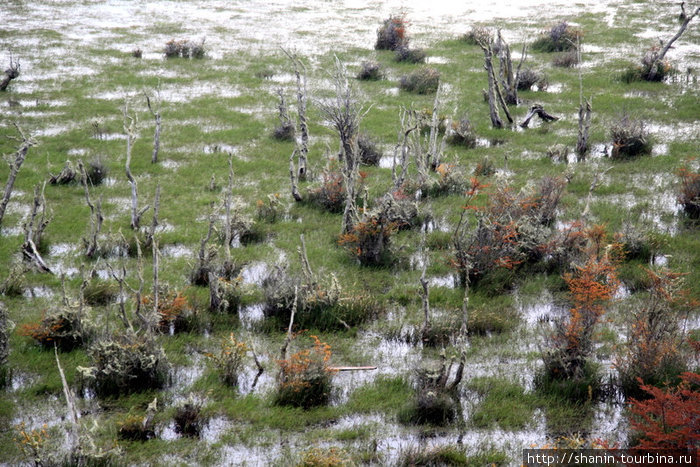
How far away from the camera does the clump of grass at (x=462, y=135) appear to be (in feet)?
50.2

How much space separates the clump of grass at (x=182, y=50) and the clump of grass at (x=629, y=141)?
1523 cm

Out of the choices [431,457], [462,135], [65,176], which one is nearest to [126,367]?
[431,457]

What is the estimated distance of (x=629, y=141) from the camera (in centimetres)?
1429

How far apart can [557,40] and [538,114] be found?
28.0ft

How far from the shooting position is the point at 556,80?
20.3 m

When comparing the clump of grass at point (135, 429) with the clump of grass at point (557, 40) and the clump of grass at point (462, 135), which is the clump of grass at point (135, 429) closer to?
the clump of grass at point (462, 135)

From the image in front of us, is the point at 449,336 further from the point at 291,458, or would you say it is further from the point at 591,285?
the point at 291,458

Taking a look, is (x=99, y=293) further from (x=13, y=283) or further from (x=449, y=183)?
(x=449, y=183)

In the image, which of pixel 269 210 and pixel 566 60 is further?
pixel 566 60

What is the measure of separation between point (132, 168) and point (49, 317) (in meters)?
6.56

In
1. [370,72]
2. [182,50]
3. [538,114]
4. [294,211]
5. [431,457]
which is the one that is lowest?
[431,457]

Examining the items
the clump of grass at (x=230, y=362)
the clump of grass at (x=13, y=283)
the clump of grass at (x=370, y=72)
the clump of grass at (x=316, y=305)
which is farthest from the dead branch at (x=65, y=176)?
the clump of grass at (x=370, y=72)

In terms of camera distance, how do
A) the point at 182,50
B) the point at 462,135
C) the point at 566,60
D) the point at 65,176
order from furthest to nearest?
the point at 182,50, the point at 566,60, the point at 462,135, the point at 65,176

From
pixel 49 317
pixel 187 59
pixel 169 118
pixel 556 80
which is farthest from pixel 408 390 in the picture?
pixel 187 59
